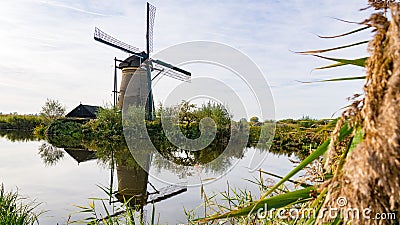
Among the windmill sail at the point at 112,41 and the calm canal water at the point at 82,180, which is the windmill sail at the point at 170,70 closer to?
the windmill sail at the point at 112,41

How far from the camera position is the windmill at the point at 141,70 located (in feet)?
77.7

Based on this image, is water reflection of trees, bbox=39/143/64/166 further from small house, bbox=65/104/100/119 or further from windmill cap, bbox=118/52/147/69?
small house, bbox=65/104/100/119

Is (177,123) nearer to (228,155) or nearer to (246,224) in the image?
(228,155)

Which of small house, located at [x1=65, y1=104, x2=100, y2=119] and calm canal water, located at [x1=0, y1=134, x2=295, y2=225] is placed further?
small house, located at [x1=65, y1=104, x2=100, y2=119]

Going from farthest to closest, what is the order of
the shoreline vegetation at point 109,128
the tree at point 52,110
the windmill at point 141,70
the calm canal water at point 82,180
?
1. the tree at point 52,110
2. the windmill at point 141,70
3. the shoreline vegetation at point 109,128
4. the calm canal water at point 82,180

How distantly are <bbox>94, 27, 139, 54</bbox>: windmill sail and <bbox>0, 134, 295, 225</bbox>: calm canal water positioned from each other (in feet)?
32.2

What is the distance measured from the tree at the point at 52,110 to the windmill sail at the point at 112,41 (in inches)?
507

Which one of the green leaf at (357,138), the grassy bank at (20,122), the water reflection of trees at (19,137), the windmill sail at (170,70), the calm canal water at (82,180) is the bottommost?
the calm canal water at (82,180)

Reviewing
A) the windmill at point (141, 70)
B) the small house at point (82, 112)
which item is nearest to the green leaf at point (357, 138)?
the windmill at point (141, 70)

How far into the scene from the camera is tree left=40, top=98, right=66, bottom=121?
34281 millimetres

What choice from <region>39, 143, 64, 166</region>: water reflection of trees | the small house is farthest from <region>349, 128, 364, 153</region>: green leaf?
the small house

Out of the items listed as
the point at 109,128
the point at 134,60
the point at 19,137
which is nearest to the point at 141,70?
the point at 134,60

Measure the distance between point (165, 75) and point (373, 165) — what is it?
24.2m

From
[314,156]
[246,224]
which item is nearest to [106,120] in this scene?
[246,224]
